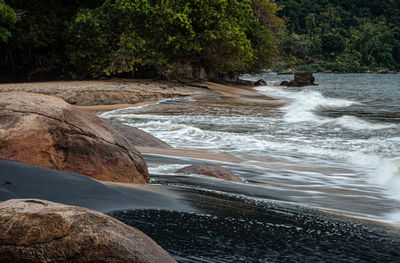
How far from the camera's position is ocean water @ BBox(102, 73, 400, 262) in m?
2.44

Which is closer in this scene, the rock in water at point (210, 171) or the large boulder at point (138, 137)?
the rock in water at point (210, 171)

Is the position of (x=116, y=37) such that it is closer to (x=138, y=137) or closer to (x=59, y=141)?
(x=138, y=137)

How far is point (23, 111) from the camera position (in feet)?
12.4

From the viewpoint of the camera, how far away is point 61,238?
5.61 feet

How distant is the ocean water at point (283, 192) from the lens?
2.44 m

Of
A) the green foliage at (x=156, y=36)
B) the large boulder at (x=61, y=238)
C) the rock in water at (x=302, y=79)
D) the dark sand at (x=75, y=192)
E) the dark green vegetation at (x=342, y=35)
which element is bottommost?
the dark sand at (x=75, y=192)

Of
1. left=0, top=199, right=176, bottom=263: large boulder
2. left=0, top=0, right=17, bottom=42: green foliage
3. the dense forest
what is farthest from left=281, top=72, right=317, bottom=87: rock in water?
left=0, top=199, right=176, bottom=263: large boulder

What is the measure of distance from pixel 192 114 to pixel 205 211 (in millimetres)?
9130

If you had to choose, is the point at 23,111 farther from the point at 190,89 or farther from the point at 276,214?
the point at 190,89

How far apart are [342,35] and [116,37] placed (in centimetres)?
10638

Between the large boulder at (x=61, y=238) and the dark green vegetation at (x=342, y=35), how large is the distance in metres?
90.8

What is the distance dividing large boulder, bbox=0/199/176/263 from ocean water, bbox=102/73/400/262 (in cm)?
43

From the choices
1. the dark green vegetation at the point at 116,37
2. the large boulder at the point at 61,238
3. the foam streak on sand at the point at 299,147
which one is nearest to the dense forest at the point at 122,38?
the dark green vegetation at the point at 116,37

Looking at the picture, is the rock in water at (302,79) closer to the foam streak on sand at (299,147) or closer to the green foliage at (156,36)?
the green foliage at (156,36)
